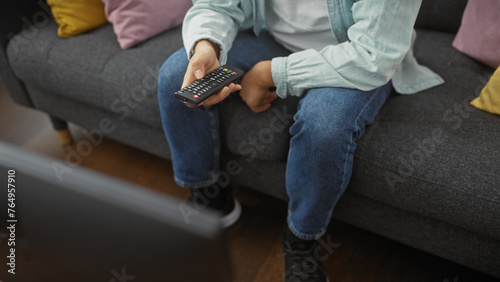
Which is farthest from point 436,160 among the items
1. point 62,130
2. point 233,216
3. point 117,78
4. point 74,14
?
point 62,130

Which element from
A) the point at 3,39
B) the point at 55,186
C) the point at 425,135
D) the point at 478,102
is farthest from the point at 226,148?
the point at 3,39

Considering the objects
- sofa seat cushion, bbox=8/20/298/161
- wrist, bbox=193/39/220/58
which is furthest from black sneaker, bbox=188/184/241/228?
wrist, bbox=193/39/220/58

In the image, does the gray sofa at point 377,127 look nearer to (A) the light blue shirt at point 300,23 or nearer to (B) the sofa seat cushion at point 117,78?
(B) the sofa seat cushion at point 117,78

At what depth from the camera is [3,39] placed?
1.29 meters

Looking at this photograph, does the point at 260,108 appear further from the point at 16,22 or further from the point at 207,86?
the point at 16,22

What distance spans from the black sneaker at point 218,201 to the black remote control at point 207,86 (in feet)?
1.15

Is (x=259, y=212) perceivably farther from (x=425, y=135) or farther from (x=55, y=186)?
(x=55, y=186)

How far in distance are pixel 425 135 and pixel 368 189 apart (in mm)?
165

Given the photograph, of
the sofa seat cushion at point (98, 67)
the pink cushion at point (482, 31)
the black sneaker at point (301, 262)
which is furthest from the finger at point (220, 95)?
the pink cushion at point (482, 31)

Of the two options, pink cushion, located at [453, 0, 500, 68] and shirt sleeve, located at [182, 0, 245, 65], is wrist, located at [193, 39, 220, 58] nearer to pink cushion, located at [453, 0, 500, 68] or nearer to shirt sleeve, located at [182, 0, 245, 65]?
shirt sleeve, located at [182, 0, 245, 65]

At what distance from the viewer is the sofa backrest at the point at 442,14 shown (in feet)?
3.78

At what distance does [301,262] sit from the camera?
0.98 metres

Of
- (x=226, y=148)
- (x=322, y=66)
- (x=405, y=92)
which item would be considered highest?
(x=322, y=66)

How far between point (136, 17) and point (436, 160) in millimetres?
888
